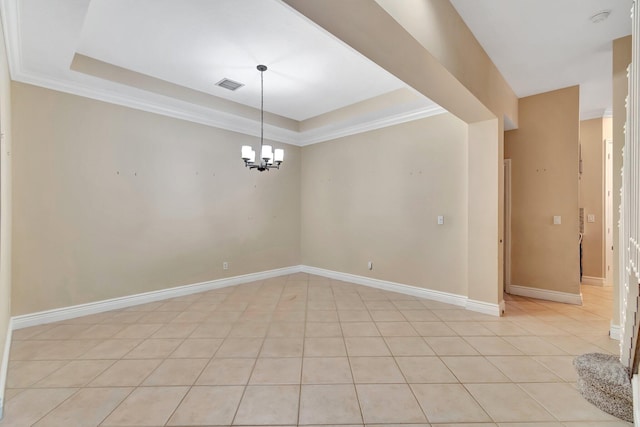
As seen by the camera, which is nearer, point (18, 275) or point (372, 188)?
point (18, 275)

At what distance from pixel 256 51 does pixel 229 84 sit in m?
1.02

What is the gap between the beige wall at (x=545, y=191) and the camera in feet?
13.2

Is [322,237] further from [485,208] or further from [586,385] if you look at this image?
[586,385]

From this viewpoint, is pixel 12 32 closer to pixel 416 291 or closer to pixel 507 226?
pixel 416 291

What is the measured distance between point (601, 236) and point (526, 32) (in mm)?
4507

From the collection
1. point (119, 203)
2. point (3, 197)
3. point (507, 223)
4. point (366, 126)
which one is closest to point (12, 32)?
point (3, 197)

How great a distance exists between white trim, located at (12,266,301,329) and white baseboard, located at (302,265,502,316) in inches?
52.0

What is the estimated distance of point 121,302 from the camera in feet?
12.5

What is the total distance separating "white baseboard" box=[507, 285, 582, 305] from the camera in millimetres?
3980

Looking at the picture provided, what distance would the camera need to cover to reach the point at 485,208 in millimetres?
3623

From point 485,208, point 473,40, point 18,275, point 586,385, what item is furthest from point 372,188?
point 18,275

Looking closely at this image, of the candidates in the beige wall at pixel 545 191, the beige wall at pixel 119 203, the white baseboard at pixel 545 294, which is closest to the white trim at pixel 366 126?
the beige wall at pixel 119 203

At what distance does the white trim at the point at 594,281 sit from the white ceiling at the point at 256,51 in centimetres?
300

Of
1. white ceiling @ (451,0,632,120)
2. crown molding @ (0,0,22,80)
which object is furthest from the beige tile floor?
white ceiling @ (451,0,632,120)
